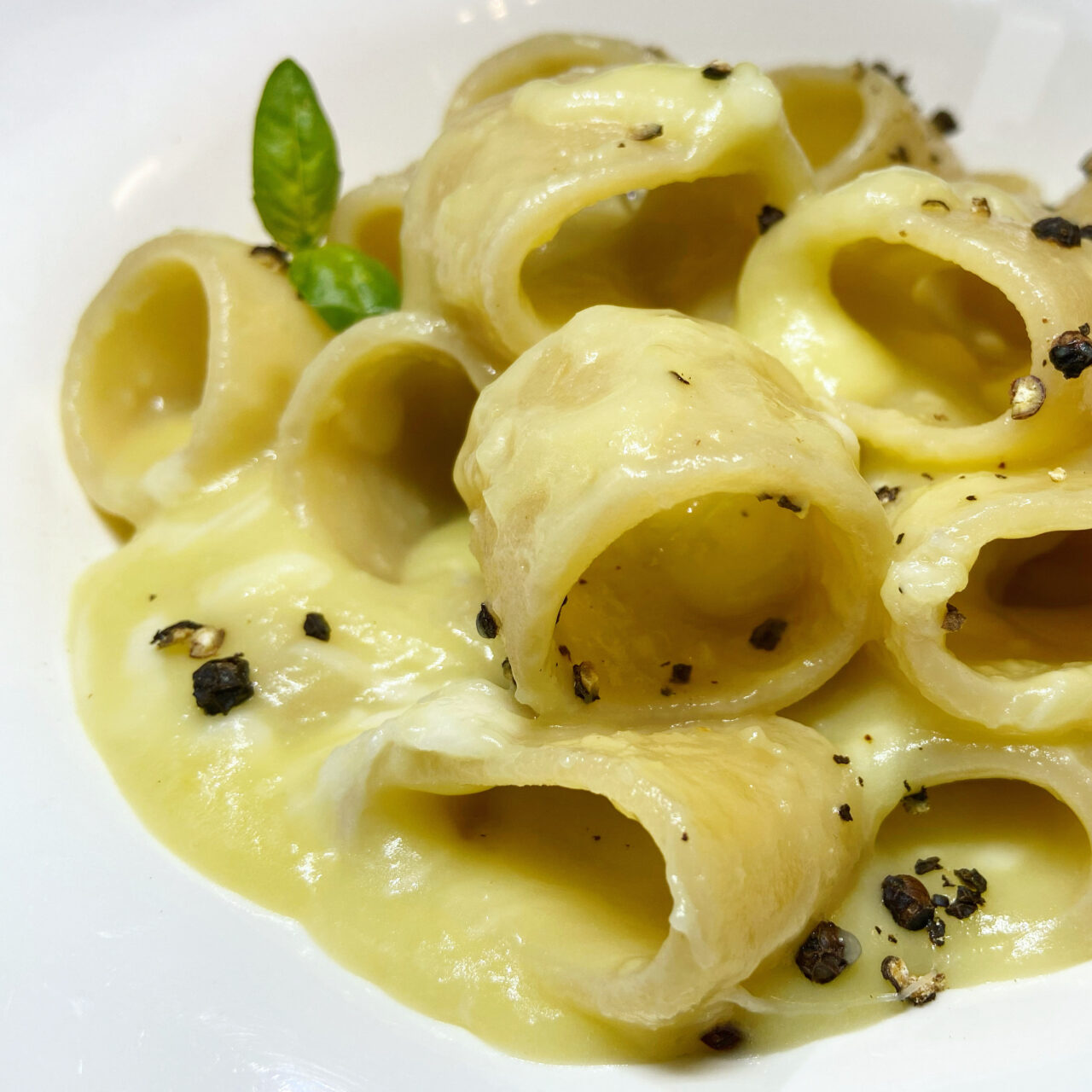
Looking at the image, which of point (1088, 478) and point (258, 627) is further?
point (258, 627)

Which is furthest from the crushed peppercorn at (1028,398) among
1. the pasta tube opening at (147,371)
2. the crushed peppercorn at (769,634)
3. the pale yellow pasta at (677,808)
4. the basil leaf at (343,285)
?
the pasta tube opening at (147,371)

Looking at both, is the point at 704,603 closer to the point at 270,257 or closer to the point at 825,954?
the point at 825,954

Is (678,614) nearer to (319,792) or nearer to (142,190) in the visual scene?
(319,792)

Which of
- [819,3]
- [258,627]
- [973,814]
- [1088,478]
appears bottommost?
[973,814]

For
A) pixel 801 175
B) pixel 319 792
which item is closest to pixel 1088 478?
pixel 801 175

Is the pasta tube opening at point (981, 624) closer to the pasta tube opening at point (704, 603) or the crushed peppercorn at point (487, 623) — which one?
the pasta tube opening at point (704, 603)
